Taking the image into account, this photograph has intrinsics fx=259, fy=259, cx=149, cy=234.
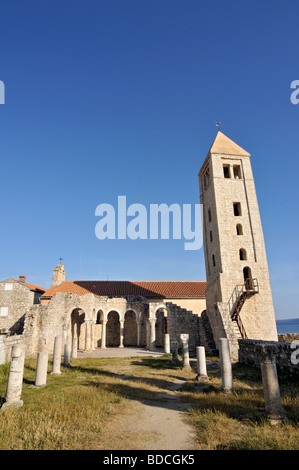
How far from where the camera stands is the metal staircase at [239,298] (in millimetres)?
19734

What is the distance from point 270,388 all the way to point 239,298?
14.2 m

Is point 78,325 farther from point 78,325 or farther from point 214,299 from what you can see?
point 214,299

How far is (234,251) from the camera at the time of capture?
21.8 metres

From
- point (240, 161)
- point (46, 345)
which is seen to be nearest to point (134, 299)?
point (46, 345)

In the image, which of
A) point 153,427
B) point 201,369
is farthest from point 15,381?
point 201,369

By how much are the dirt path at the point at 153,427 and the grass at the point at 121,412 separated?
4.9 inches

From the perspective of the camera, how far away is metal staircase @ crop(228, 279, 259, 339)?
19734 millimetres

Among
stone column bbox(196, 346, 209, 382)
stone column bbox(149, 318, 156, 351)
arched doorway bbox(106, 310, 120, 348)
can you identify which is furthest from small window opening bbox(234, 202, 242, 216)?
arched doorway bbox(106, 310, 120, 348)

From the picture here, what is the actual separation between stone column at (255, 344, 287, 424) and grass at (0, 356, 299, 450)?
0.77 ft

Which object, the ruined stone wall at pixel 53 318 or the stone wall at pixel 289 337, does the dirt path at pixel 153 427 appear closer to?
the ruined stone wall at pixel 53 318

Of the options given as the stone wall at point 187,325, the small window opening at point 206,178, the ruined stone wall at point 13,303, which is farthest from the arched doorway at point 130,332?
the small window opening at point 206,178

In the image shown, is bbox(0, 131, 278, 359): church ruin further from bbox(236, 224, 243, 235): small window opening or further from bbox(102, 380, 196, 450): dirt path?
bbox(102, 380, 196, 450): dirt path

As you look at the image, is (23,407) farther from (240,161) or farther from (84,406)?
(240,161)
